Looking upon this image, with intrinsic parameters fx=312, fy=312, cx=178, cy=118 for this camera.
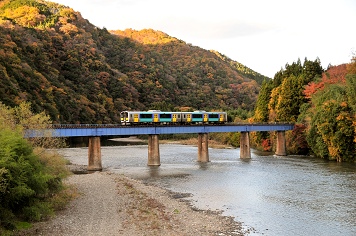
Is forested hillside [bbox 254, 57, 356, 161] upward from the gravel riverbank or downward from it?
upward

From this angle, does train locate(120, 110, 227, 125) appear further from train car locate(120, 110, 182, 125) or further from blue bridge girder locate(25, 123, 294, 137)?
blue bridge girder locate(25, 123, 294, 137)

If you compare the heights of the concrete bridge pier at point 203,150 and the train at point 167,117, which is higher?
the train at point 167,117

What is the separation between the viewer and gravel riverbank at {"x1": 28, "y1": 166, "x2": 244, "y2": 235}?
20.9m

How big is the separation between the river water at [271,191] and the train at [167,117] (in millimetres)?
8099

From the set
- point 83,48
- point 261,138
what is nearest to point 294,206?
point 261,138

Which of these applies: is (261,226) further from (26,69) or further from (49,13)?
(49,13)

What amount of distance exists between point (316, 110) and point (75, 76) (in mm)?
97635

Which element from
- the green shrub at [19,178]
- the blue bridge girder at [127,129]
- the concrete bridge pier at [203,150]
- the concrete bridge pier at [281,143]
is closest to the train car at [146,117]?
the blue bridge girder at [127,129]

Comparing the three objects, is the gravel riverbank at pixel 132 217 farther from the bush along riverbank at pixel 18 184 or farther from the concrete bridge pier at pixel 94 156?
the concrete bridge pier at pixel 94 156

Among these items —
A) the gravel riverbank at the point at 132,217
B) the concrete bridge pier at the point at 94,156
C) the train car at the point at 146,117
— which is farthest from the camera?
the train car at the point at 146,117

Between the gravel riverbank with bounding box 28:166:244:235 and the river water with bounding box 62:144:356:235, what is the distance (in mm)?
2306

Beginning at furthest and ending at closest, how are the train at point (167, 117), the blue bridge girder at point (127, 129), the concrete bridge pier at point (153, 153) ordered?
the train at point (167, 117), the concrete bridge pier at point (153, 153), the blue bridge girder at point (127, 129)

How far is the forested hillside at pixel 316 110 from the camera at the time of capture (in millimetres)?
55781

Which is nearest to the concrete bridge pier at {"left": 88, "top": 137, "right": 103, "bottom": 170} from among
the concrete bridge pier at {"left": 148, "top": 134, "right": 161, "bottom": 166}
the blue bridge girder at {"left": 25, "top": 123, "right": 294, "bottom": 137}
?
the blue bridge girder at {"left": 25, "top": 123, "right": 294, "bottom": 137}
